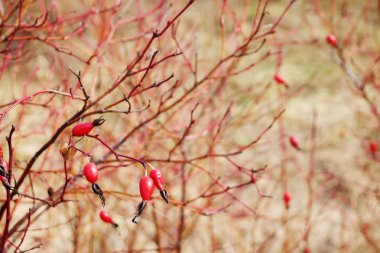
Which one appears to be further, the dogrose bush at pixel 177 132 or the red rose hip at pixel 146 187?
the dogrose bush at pixel 177 132

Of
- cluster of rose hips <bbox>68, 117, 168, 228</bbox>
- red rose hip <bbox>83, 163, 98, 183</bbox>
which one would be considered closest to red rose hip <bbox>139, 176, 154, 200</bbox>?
cluster of rose hips <bbox>68, 117, 168, 228</bbox>

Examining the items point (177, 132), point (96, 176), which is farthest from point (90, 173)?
point (177, 132)

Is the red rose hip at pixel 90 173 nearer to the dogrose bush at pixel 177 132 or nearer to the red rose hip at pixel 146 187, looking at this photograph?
the dogrose bush at pixel 177 132

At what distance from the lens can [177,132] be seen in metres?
3.52

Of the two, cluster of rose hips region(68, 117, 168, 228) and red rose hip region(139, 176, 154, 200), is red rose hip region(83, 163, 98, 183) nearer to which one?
cluster of rose hips region(68, 117, 168, 228)

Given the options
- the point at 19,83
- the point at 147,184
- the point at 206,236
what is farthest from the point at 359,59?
the point at 147,184

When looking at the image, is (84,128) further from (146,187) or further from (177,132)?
(177,132)

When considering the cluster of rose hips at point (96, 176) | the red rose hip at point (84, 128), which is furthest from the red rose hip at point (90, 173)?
the red rose hip at point (84, 128)

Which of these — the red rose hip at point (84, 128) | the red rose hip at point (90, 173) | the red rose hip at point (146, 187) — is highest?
the red rose hip at point (84, 128)

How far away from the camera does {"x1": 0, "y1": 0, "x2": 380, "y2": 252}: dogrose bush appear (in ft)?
8.66

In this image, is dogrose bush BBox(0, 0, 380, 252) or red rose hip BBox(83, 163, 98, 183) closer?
red rose hip BBox(83, 163, 98, 183)

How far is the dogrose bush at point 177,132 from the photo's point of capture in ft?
8.66

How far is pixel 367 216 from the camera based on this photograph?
→ 6.59 metres

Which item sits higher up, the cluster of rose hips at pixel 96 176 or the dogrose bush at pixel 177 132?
the dogrose bush at pixel 177 132
